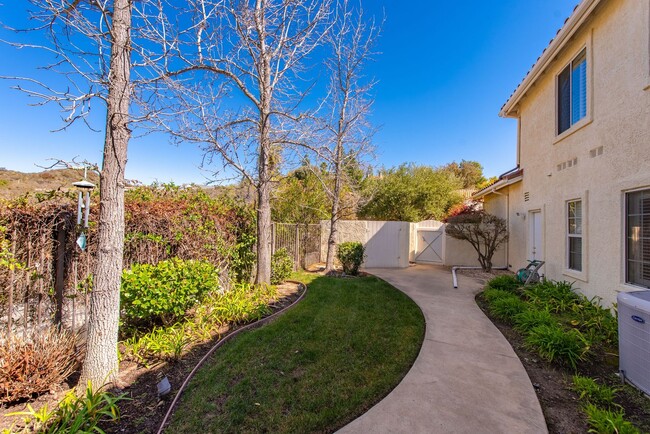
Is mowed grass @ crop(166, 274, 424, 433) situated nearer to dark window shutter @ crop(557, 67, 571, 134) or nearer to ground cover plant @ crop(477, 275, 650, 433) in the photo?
ground cover plant @ crop(477, 275, 650, 433)

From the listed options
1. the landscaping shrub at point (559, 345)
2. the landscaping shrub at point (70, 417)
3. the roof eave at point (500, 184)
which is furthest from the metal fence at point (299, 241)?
the roof eave at point (500, 184)

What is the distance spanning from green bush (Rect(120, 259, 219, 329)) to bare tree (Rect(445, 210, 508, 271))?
9.14 meters

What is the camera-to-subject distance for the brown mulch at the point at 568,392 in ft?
8.46

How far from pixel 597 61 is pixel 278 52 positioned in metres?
6.58

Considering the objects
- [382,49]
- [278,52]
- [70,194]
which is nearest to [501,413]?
[70,194]

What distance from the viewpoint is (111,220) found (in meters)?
2.88

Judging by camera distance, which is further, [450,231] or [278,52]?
[450,231]

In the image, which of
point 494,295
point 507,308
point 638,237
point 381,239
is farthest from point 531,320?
point 381,239

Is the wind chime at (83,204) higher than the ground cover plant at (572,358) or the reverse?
higher

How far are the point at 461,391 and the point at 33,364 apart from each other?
14.6ft

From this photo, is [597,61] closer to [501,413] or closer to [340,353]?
[501,413]

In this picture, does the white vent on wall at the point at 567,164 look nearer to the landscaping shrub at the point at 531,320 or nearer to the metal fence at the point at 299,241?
the landscaping shrub at the point at 531,320

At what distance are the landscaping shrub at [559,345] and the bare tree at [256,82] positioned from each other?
Answer: 5.20 meters

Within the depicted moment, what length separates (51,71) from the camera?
2924 mm
